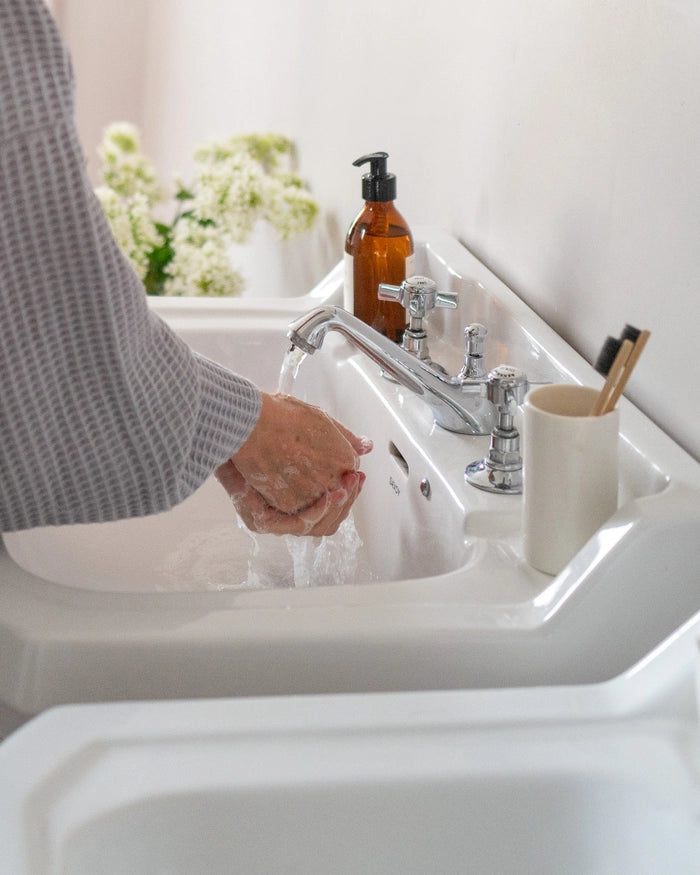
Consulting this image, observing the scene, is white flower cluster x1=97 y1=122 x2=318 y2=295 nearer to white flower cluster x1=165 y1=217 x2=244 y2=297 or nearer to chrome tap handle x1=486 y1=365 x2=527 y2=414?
white flower cluster x1=165 y1=217 x2=244 y2=297

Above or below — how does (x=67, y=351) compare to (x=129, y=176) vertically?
above

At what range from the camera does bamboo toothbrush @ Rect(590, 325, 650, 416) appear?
22.9 inches

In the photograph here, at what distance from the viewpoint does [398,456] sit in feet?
3.03

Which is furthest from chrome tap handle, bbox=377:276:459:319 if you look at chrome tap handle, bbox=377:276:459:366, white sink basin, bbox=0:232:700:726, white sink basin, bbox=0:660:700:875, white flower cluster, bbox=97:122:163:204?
white flower cluster, bbox=97:122:163:204

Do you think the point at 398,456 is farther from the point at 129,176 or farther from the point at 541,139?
the point at 129,176

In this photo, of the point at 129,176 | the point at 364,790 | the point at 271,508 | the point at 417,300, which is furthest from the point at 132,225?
the point at 364,790

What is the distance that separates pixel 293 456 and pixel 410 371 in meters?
0.13

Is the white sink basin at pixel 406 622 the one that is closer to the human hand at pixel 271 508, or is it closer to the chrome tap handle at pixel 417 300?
the human hand at pixel 271 508

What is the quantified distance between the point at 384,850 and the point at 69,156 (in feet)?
1.17

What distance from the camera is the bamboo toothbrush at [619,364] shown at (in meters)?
0.58

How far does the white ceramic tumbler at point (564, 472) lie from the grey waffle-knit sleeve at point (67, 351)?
0.62 ft

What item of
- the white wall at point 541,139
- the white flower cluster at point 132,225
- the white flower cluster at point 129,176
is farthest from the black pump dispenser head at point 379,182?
the white flower cluster at point 129,176

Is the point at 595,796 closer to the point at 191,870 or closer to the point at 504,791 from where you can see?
the point at 504,791

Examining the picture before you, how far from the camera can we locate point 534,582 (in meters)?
0.65
